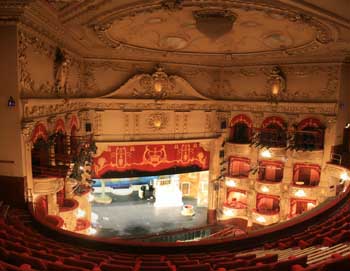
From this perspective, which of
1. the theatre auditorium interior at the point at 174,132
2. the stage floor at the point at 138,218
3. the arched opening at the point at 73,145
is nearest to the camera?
the theatre auditorium interior at the point at 174,132

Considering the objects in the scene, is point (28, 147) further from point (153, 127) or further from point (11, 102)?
point (153, 127)

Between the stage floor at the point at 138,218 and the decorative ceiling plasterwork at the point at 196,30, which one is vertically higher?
the decorative ceiling plasterwork at the point at 196,30

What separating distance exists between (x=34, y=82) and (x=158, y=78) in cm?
577

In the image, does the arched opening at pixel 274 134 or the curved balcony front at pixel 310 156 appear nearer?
the curved balcony front at pixel 310 156

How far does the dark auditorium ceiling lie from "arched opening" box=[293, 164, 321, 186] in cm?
406

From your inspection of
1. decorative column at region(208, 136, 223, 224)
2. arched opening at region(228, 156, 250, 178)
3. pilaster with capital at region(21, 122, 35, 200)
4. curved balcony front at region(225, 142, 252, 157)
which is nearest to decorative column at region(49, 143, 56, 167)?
pilaster with capital at region(21, 122, 35, 200)

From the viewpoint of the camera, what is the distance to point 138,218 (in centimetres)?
1359

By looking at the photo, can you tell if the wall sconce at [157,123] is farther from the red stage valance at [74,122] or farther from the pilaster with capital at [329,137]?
the pilaster with capital at [329,137]

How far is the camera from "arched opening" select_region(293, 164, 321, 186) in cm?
1217

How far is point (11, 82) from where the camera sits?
6.14 metres

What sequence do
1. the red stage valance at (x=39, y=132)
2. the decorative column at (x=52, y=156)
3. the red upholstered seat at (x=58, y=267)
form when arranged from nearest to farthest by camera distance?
the red upholstered seat at (x=58, y=267)
the red stage valance at (x=39, y=132)
the decorative column at (x=52, y=156)

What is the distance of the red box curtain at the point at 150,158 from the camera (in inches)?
473

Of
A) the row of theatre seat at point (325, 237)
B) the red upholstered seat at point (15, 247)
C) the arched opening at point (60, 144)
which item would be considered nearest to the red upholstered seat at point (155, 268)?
the red upholstered seat at point (15, 247)

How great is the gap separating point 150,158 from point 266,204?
17.2ft
